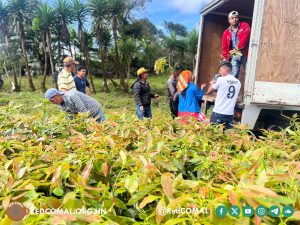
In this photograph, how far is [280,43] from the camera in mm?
4145

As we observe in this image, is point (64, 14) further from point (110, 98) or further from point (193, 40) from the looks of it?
point (193, 40)

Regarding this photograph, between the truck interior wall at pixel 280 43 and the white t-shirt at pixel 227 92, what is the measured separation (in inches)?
15.0

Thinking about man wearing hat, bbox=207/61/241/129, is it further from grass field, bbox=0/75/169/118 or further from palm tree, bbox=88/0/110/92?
palm tree, bbox=88/0/110/92

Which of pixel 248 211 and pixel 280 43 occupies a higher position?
pixel 280 43

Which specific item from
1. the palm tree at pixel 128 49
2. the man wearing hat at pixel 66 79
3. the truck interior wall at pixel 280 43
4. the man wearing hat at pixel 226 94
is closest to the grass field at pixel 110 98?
the palm tree at pixel 128 49

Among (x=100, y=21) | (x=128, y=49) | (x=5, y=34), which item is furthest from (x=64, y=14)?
(x=5, y=34)

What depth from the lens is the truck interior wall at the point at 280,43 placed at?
13.4 feet

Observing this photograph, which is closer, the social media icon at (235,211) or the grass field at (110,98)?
the social media icon at (235,211)

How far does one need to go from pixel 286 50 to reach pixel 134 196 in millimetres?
3807

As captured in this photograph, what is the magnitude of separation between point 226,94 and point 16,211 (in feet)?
13.0

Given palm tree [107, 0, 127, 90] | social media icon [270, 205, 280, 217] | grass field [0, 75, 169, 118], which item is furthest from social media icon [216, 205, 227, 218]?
palm tree [107, 0, 127, 90]

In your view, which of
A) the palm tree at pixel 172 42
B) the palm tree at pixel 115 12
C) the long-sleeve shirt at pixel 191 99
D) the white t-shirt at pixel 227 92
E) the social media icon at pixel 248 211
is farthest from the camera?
the palm tree at pixel 172 42

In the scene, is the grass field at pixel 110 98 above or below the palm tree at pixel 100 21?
below

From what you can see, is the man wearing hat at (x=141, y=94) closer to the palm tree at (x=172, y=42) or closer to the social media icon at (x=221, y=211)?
the social media icon at (x=221, y=211)
